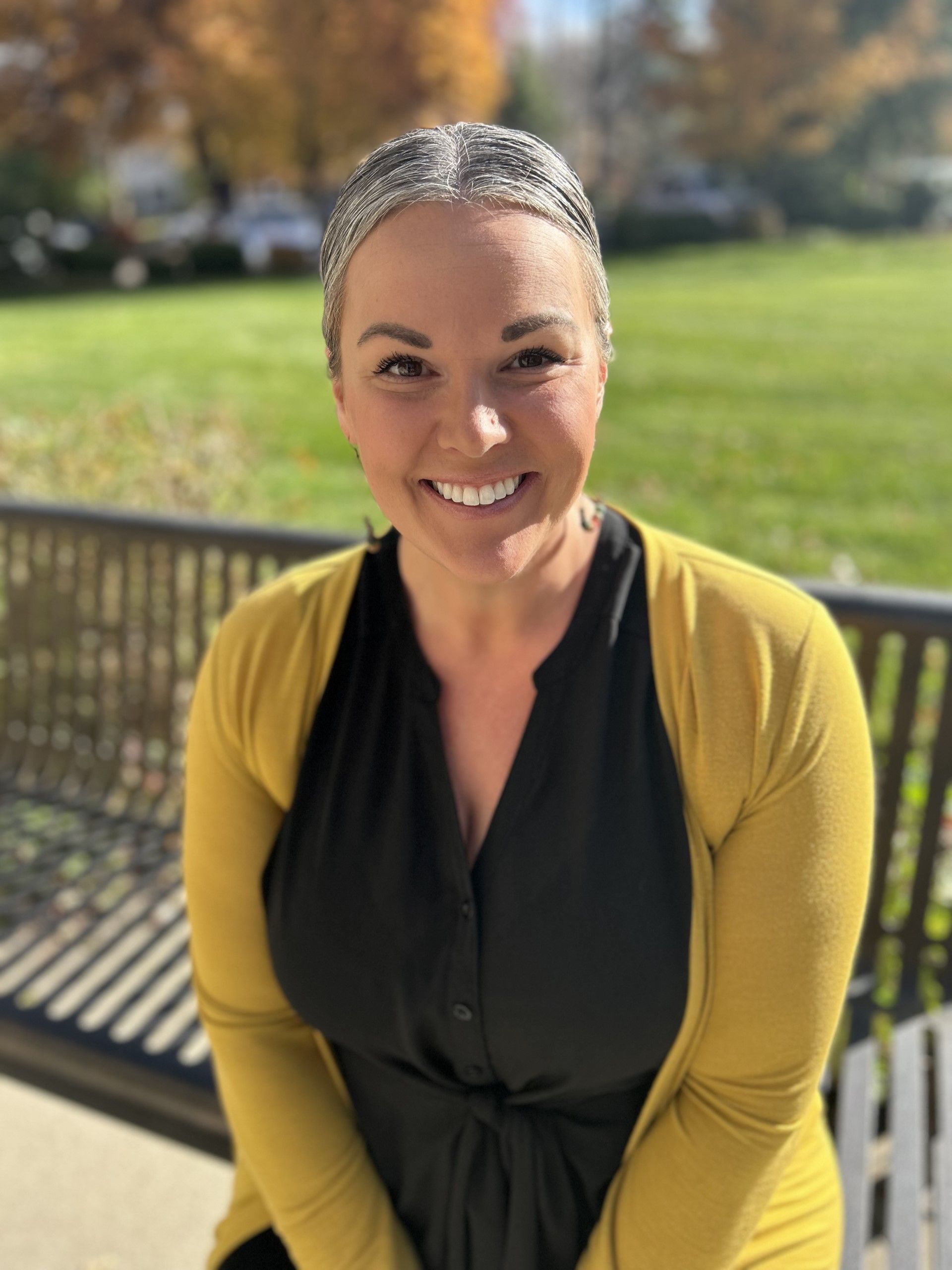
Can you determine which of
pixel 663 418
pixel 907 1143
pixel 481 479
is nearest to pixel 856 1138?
pixel 907 1143

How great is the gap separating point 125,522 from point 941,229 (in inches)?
1302

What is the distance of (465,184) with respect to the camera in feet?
4.39

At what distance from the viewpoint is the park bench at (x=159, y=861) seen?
2.19 meters

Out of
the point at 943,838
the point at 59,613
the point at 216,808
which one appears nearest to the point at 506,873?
the point at 216,808

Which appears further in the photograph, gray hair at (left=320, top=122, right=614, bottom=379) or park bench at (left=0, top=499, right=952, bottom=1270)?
park bench at (left=0, top=499, right=952, bottom=1270)

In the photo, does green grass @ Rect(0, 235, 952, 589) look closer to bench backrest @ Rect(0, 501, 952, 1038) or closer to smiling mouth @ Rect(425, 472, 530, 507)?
bench backrest @ Rect(0, 501, 952, 1038)

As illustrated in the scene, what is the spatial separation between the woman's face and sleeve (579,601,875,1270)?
1.36 ft

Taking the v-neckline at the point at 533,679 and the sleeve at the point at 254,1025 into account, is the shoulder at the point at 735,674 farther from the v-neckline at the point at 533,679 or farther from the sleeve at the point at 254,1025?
the sleeve at the point at 254,1025

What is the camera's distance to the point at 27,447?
177 inches

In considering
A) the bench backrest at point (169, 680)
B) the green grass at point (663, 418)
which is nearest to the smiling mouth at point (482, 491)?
the bench backrest at point (169, 680)

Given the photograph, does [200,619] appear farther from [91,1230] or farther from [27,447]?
[27,447]

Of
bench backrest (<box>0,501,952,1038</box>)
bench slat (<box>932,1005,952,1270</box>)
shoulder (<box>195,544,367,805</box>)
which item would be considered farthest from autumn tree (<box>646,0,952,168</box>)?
shoulder (<box>195,544,367,805</box>)

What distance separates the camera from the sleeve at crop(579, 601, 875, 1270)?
1.54 meters

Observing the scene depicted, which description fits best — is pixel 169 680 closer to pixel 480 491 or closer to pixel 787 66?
pixel 480 491
